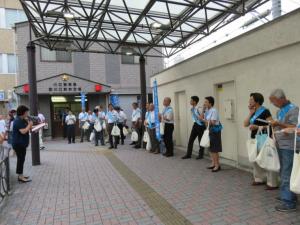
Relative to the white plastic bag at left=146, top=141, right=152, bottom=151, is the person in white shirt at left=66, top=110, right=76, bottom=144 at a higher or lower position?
higher

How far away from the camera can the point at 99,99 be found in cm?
1806

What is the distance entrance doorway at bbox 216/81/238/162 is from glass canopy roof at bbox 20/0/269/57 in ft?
7.34

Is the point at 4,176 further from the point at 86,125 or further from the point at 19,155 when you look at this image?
the point at 86,125

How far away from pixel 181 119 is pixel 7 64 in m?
A: 15.6

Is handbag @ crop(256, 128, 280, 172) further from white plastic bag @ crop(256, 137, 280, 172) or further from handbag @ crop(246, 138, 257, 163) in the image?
handbag @ crop(246, 138, 257, 163)

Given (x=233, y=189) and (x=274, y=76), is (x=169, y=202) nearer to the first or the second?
(x=233, y=189)

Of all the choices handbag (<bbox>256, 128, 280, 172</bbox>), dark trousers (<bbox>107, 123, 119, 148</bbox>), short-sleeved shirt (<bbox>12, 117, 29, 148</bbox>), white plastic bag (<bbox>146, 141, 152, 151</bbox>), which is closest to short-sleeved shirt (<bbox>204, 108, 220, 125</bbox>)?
handbag (<bbox>256, 128, 280, 172</bbox>)

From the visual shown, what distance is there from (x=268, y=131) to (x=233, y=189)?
1327 millimetres

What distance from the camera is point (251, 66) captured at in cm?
609

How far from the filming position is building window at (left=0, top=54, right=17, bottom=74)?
1992 cm

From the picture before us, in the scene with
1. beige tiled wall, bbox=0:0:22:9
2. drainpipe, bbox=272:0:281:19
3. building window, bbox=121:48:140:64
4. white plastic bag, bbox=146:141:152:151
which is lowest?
white plastic bag, bbox=146:141:152:151

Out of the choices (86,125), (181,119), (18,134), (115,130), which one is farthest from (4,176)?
(86,125)

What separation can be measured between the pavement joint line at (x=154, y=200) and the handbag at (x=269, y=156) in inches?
60.5

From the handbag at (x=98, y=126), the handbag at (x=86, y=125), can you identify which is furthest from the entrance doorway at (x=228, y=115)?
the handbag at (x=86, y=125)
